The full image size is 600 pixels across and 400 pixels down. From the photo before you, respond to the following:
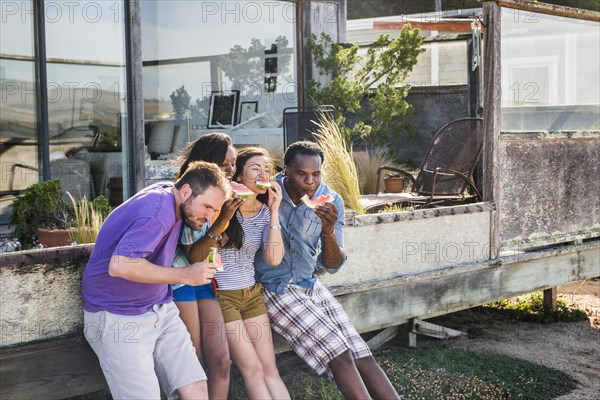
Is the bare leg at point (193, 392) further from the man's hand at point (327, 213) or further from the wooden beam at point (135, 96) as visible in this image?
the wooden beam at point (135, 96)

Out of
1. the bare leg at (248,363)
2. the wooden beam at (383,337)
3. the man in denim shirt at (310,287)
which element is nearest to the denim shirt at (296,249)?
the man in denim shirt at (310,287)

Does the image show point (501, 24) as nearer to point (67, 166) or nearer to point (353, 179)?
point (353, 179)

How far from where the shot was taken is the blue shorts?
4.25m

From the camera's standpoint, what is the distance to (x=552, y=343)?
24.9 feet

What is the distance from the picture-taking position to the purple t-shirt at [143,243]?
3.78m

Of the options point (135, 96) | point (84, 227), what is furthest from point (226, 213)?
point (135, 96)

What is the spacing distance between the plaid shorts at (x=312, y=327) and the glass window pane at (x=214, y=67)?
4324mm

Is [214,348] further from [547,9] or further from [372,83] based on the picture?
[372,83]

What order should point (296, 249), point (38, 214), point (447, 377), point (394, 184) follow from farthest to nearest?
point (394, 184)
point (447, 377)
point (38, 214)
point (296, 249)

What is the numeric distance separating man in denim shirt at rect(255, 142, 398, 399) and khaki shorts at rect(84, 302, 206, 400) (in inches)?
31.0

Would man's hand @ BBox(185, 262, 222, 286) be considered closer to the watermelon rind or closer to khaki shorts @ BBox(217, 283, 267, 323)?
khaki shorts @ BBox(217, 283, 267, 323)

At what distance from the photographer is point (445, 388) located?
5980 millimetres

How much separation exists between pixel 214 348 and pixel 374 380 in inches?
37.0

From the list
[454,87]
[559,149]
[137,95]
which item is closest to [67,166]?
[137,95]
